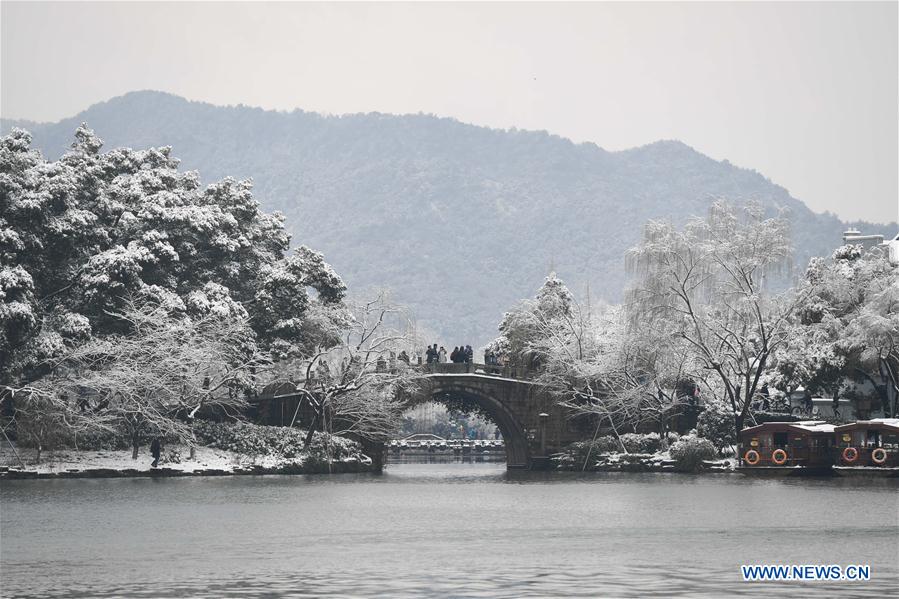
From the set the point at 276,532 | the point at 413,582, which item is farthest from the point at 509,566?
the point at 276,532

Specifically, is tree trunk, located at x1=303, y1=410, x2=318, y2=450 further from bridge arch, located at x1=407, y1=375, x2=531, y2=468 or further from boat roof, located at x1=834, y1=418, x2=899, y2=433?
boat roof, located at x1=834, y1=418, x2=899, y2=433

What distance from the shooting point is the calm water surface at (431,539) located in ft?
83.8

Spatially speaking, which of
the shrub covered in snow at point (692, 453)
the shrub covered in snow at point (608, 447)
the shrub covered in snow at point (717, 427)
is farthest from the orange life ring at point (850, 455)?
the shrub covered in snow at point (608, 447)

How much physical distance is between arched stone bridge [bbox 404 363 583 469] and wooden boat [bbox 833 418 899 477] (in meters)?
18.3

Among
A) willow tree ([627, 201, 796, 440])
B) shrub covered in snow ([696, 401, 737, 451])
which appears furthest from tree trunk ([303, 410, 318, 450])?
shrub covered in snow ([696, 401, 737, 451])

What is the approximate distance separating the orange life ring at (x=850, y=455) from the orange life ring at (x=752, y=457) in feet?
12.9

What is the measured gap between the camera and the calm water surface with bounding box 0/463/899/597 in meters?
25.5

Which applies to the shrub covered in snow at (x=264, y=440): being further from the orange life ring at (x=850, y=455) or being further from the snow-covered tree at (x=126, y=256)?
the orange life ring at (x=850, y=455)

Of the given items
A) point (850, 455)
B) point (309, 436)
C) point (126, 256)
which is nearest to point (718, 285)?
point (850, 455)

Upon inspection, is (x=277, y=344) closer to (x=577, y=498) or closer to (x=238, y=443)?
(x=238, y=443)

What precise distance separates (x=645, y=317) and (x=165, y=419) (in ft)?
76.2

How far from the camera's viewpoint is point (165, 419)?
58.7 meters

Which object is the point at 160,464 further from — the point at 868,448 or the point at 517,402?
the point at 868,448

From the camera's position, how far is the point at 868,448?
196ft
